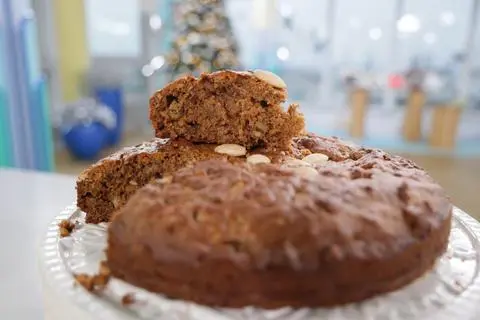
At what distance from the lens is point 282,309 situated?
628 millimetres

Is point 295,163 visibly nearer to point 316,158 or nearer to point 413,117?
point 316,158

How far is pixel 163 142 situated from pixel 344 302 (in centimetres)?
55

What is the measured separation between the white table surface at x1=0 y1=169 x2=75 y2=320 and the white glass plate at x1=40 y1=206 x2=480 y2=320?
0.45ft

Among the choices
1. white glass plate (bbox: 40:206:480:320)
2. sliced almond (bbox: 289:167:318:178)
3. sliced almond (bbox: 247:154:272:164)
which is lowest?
white glass plate (bbox: 40:206:480:320)

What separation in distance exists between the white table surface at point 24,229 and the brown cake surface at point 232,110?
353 mm

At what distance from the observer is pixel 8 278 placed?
0.98m

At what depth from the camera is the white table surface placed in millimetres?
897

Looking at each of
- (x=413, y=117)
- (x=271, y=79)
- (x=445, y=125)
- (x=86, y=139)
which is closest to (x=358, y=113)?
(x=413, y=117)

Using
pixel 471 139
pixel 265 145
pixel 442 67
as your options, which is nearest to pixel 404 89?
pixel 442 67

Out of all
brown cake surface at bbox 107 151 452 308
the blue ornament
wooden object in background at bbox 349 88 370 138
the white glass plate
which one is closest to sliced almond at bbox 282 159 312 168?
brown cake surface at bbox 107 151 452 308

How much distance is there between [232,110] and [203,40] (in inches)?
113

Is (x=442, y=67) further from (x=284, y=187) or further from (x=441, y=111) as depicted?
(x=284, y=187)

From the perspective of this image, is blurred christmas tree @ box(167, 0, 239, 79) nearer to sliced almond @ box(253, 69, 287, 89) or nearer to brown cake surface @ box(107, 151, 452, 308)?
sliced almond @ box(253, 69, 287, 89)

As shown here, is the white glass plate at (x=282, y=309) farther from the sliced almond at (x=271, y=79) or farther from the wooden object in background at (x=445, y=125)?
the wooden object in background at (x=445, y=125)
